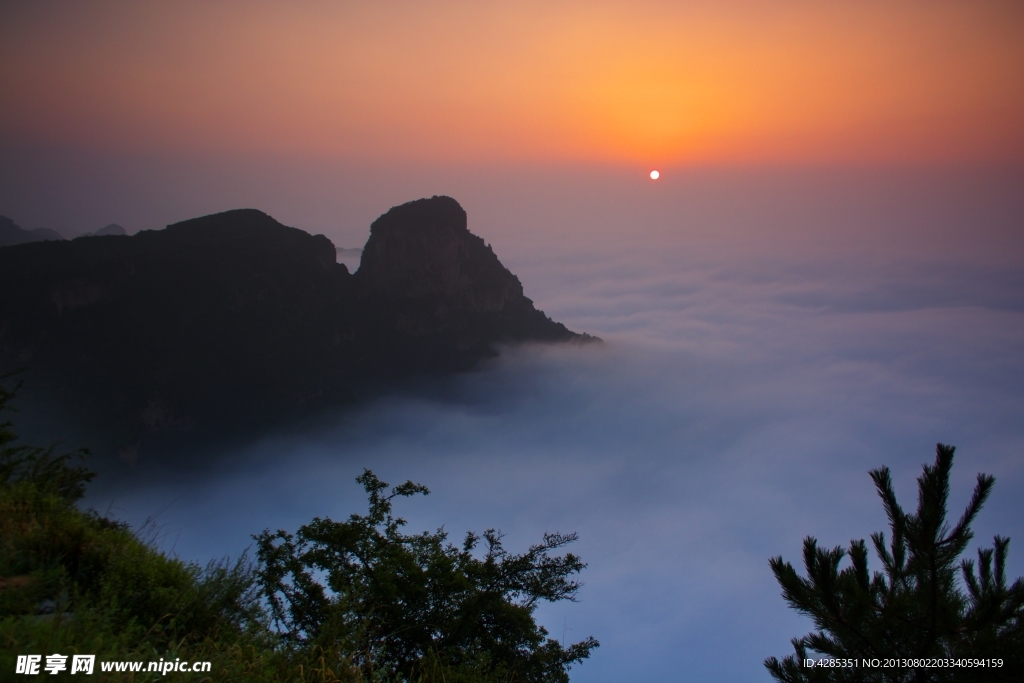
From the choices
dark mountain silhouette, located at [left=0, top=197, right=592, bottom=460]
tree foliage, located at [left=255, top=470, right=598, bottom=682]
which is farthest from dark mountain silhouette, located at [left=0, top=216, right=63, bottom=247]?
tree foliage, located at [left=255, top=470, right=598, bottom=682]

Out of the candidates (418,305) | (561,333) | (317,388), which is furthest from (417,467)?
(561,333)

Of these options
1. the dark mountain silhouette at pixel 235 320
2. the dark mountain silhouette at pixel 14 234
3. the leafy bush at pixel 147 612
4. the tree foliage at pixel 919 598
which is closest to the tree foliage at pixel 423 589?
the leafy bush at pixel 147 612

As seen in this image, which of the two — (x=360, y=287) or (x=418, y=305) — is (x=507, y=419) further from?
(x=360, y=287)

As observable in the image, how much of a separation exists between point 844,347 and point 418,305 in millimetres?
176197

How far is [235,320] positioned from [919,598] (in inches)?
3052

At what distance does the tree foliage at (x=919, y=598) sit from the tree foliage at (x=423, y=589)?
5055 mm

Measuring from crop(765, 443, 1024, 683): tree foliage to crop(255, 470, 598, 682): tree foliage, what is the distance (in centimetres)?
506

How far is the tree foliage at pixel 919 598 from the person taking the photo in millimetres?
4301

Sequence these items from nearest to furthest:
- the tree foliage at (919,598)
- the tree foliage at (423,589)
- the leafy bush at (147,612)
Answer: the leafy bush at (147,612) → the tree foliage at (919,598) → the tree foliage at (423,589)

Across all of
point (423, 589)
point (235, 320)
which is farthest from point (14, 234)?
point (423, 589)

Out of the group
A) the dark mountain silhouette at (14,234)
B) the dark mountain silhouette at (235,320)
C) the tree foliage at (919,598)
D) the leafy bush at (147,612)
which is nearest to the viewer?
the leafy bush at (147,612)

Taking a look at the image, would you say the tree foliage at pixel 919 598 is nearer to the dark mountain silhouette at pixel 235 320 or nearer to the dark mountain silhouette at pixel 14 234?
the dark mountain silhouette at pixel 235 320

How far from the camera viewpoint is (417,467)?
80.8m

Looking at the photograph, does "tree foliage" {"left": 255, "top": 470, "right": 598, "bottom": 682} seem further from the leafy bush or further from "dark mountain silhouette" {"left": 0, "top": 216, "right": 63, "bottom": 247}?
"dark mountain silhouette" {"left": 0, "top": 216, "right": 63, "bottom": 247}
